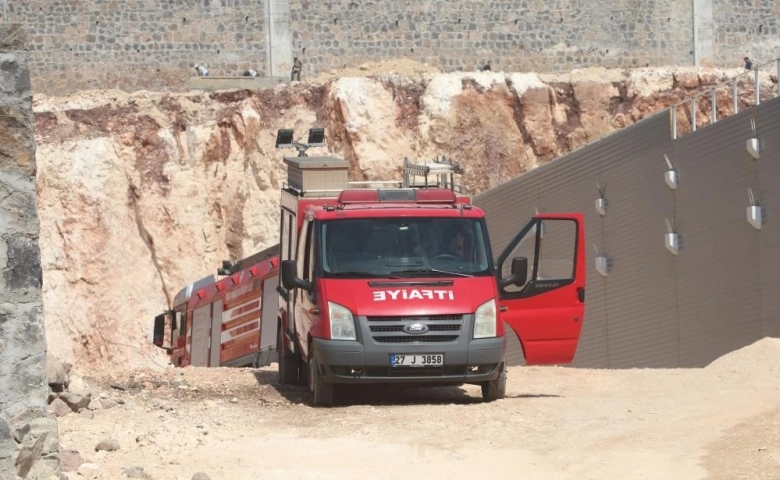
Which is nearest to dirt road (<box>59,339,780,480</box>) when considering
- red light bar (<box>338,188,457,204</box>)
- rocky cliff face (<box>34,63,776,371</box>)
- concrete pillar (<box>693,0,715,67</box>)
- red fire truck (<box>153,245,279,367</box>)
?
red light bar (<box>338,188,457,204</box>)

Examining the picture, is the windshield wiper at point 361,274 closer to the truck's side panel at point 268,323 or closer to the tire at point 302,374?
the tire at point 302,374

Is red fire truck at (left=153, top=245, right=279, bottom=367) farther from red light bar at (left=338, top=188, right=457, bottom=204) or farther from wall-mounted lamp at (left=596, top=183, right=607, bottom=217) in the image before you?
red light bar at (left=338, top=188, right=457, bottom=204)

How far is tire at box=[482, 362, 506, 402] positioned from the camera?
1644cm

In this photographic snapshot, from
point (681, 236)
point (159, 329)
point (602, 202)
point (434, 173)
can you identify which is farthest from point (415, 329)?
point (159, 329)

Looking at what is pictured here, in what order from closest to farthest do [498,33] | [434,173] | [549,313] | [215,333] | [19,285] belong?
1. [19,285]
2. [549,313]
3. [434,173]
4. [215,333]
5. [498,33]

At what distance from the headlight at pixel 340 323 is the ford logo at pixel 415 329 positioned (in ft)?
1.88

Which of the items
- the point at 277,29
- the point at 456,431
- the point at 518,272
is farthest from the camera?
the point at 277,29

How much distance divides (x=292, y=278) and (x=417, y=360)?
1.80 meters

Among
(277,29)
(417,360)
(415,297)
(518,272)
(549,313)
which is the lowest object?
(417,360)

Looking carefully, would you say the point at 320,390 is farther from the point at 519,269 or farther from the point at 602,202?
the point at 602,202

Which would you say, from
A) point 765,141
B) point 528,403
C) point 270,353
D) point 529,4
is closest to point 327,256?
point 528,403

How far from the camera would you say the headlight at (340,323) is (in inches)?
629

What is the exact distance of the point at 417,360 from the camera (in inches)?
626

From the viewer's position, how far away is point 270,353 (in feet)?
87.4
